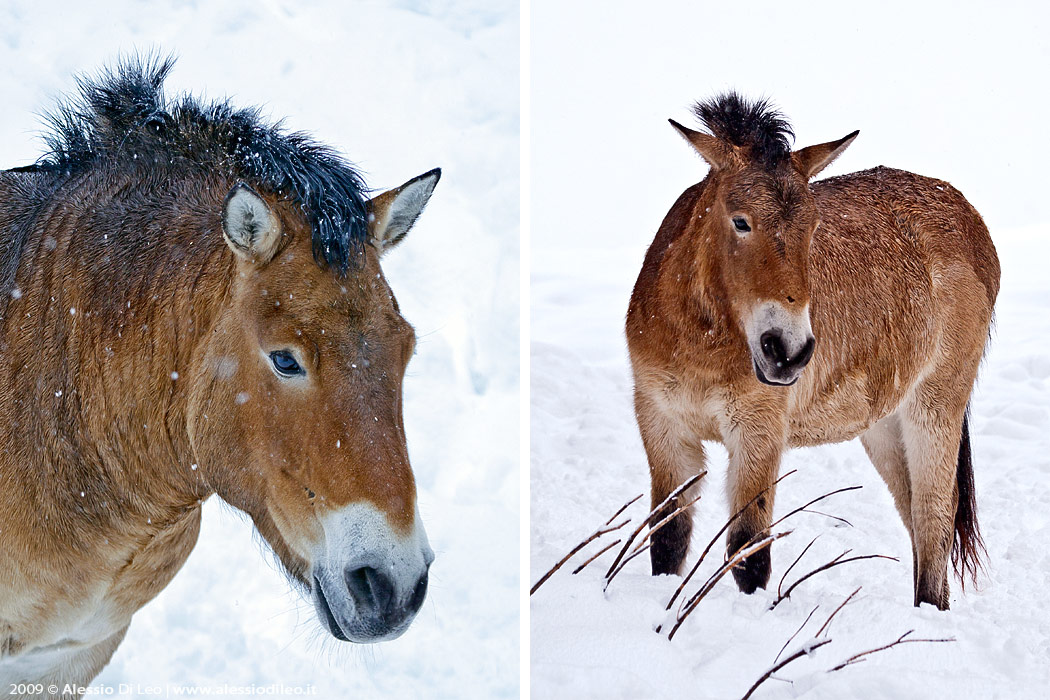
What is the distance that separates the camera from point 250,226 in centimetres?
157

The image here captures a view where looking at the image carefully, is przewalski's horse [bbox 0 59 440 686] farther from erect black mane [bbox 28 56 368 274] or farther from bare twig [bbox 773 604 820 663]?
bare twig [bbox 773 604 820 663]

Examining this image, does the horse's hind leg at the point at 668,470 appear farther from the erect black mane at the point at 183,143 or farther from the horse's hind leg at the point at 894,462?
the erect black mane at the point at 183,143

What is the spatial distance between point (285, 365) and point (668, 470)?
5.26 feet

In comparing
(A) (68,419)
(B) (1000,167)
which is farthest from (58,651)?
(B) (1000,167)

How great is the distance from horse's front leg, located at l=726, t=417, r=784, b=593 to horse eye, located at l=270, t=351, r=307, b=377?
1.55 meters

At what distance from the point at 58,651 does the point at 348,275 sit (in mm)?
1151

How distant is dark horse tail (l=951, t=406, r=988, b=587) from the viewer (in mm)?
3141

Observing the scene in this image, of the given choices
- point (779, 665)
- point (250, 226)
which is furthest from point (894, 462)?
point (250, 226)

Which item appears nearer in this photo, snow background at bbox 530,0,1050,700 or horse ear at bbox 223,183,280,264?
horse ear at bbox 223,183,280,264

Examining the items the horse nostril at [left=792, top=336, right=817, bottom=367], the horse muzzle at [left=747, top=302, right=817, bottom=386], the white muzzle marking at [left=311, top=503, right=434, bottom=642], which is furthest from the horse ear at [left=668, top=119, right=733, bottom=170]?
the white muzzle marking at [left=311, top=503, right=434, bottom=642]

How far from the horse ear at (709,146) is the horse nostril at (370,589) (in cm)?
170

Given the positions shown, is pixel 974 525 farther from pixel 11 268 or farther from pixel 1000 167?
pixel 11 268

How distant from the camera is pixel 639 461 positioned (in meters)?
3.74

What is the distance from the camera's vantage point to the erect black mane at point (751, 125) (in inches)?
97.8
